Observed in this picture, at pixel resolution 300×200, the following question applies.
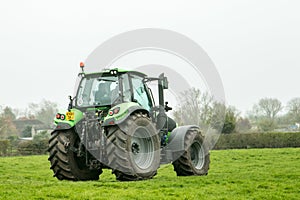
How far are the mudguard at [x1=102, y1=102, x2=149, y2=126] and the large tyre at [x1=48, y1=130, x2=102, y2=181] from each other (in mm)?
1193

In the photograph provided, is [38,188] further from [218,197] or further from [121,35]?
[121,35]

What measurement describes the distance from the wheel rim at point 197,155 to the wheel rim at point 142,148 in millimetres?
2080

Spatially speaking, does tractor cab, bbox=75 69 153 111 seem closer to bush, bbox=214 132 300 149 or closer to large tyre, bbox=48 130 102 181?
large tyre, bbox=48 130 102 181

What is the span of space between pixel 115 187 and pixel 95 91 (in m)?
3.07

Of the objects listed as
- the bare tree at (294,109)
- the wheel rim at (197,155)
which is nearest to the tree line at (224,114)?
the bare tree at (294,109)

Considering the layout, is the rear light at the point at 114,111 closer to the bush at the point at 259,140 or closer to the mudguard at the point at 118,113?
the mudguard at the point at 118,113

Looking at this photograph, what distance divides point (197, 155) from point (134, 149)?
2738mm

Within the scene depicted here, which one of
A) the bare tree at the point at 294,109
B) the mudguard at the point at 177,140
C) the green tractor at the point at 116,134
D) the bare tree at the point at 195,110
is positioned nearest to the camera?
the green tractor at the point at 116,134

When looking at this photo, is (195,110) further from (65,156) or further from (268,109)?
(268,109)

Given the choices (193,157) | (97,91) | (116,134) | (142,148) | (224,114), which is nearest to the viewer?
(116,134)

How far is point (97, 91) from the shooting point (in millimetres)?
10156

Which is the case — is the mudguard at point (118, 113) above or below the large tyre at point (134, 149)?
above

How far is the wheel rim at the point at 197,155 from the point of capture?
11594mm

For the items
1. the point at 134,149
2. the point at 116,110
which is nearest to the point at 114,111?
the point at 116,110
